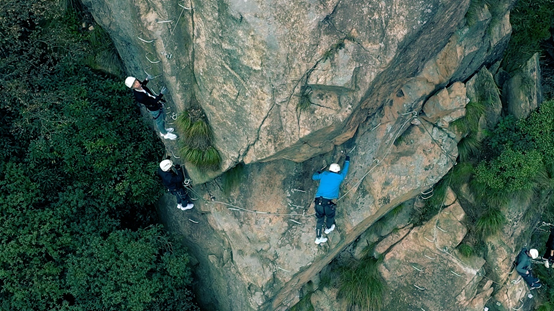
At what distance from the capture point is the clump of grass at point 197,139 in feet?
34.0

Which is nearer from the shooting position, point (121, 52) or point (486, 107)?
point (486, 107)

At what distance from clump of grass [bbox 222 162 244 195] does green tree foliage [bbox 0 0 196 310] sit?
8.49 feet

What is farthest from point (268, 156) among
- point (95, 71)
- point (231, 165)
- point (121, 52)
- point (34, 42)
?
point (34, 42)

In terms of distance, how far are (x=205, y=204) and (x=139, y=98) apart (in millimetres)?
3481

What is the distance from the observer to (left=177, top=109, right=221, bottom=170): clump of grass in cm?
1035

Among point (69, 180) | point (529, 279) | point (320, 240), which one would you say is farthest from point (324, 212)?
point (69, 180)

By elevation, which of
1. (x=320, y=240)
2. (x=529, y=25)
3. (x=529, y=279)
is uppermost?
(x=529, y=25)

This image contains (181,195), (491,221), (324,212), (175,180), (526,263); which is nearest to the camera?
(324,212)

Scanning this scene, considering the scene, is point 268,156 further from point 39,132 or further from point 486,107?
point 39,132

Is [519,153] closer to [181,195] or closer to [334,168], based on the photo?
[334,168]

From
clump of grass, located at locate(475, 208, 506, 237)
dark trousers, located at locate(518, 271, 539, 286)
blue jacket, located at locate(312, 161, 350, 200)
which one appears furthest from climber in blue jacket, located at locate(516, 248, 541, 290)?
blue jacket, located at locate(312, 161, 350, 200)

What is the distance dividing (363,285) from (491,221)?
3.63m

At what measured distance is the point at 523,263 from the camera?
466 inches

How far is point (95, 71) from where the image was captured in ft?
43.0
